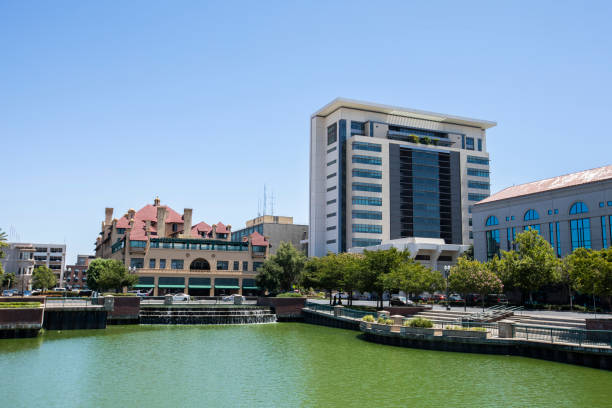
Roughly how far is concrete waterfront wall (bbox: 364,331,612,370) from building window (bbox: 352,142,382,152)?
8257 cm

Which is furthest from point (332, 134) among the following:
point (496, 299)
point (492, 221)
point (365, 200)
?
point (496, 299)

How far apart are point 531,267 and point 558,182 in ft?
65.1

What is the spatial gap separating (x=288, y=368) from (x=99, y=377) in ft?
36.0

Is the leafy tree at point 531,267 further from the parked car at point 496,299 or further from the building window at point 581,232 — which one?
the building window at point 581,232

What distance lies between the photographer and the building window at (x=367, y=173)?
4729 inches

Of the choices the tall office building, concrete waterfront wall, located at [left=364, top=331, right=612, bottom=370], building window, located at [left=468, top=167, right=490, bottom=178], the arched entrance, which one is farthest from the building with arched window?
building window, located at [left=468, top=167, right=490, bottom=178]

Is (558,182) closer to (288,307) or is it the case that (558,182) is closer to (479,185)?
(288,307)

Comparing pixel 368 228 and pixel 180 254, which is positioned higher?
pixel 368 228

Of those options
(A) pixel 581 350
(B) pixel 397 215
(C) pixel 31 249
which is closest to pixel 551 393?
(A) pixel 581 350

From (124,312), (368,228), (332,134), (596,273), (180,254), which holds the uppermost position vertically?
(332,134)

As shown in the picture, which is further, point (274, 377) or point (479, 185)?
point (479, 185)

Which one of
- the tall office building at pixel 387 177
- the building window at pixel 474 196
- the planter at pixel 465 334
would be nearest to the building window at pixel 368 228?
the tall office building at pixel 387 177

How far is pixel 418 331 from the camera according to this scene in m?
38.2

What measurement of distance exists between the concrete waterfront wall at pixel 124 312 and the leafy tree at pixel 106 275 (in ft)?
63.8
